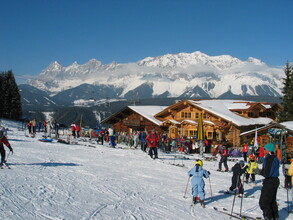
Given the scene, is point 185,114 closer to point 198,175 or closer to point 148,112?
point 148,112

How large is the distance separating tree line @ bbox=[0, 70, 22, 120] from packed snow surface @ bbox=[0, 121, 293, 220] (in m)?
47.3

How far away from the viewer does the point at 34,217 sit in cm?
653

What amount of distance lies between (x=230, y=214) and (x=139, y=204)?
7.66 feet

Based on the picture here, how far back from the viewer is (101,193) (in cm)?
907

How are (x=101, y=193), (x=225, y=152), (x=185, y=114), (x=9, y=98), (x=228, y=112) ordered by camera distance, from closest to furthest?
1. (x=101, y=193)
2. (x=225, y=152)
3. (x=228, y=112)
4. (x=185, y=114)
5. (x=9, y=98)

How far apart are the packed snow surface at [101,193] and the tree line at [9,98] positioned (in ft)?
155

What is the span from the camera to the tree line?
5706 cm

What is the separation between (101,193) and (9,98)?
55.0 meters

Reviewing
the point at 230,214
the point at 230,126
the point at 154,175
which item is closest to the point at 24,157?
the point at 154,175

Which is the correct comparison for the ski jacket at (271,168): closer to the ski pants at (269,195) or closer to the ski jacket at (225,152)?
the ski pants at (269,195)

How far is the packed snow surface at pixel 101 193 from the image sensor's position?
23.8 feet

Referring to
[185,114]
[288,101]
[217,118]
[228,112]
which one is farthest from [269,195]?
[288,101]

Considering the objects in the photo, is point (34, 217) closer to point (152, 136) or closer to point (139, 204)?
point (139, 204)

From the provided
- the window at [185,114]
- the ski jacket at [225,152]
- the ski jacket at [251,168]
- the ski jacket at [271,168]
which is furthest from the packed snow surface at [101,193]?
the window at [185,114]
